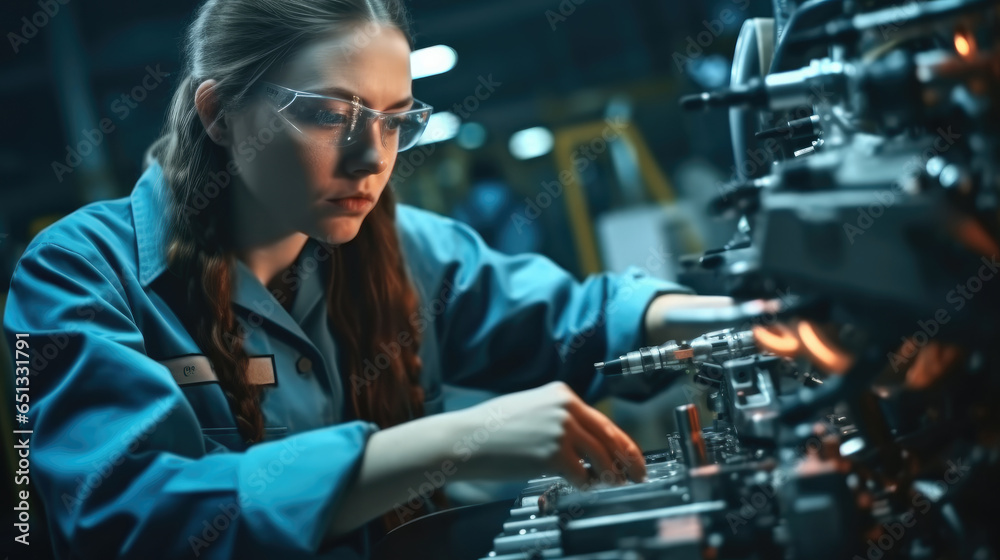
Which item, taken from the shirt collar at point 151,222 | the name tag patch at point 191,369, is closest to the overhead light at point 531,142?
the shirt collar at point 151,222

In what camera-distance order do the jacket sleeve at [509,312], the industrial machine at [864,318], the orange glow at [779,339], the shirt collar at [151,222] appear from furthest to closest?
the jacket sleeve at [509,312], the shirt collar at [151,222], the orange glow at [779,339], the industrial machine at [864,318]

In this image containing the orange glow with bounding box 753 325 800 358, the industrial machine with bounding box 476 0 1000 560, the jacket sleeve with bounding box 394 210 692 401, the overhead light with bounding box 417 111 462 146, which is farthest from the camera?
the overhead light with bounding box 417 111 462 146

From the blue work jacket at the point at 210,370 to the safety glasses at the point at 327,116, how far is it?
288 millimetres

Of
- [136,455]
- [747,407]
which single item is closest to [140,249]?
[136,455]

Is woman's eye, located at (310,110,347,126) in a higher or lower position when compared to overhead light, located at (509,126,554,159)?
lower

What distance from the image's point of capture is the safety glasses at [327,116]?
1009 millimetres

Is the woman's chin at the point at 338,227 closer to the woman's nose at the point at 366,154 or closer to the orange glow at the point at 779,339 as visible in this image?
the woman's nose at the point at 366,154

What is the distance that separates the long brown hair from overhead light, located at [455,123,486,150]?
1.68 metres

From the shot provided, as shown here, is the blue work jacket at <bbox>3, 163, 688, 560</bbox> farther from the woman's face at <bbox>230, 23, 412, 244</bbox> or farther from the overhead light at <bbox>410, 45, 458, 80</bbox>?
A: the overhead light at <bbox>410, 45, 458, 80</bbox>

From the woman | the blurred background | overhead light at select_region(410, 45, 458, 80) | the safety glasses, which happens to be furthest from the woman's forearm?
overhead light at select_region(410, 45, 458, 80)

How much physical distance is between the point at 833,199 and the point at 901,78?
0.11 meters

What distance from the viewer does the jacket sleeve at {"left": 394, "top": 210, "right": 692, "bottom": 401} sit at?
4.41ft

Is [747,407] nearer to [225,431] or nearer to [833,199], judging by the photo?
[833,199]

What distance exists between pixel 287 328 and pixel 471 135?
6.48ft
